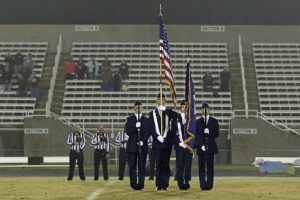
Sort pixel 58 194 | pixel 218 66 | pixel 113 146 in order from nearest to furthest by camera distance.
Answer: pixel 58 194, pixel 113 146, pixel 218 66

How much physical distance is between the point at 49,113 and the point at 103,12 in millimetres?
10225

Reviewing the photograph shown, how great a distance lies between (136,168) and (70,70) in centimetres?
2325

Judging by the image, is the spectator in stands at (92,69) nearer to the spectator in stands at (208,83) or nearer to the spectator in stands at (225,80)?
the spectator in stands at (208,83)

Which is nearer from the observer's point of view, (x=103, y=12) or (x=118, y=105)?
(x=118, y=105)

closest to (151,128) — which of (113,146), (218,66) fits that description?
(113,146)

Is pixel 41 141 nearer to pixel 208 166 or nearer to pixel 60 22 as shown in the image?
pixel 60 22

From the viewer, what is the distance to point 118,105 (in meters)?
38.7

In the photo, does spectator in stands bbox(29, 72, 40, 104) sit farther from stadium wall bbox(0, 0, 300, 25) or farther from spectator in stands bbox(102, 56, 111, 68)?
stadium wall bbox(0, 0, 300, 25)

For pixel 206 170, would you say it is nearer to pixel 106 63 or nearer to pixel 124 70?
pixel 124 70

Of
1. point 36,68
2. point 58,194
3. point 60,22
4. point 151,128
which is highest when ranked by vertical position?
point 60,22

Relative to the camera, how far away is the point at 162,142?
17.7 metres

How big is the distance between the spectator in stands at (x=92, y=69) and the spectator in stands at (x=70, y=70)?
79cm

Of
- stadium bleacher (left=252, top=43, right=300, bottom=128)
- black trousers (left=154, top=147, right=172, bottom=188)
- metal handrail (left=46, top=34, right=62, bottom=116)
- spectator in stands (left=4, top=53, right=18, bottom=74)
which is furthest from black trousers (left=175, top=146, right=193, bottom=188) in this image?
spectator in stands (left=4, top=53, right=18, bottom=74)

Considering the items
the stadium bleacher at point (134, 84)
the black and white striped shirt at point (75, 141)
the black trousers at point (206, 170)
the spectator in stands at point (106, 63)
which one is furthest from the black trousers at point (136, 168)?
the spectator in stands at point (106, 63)
